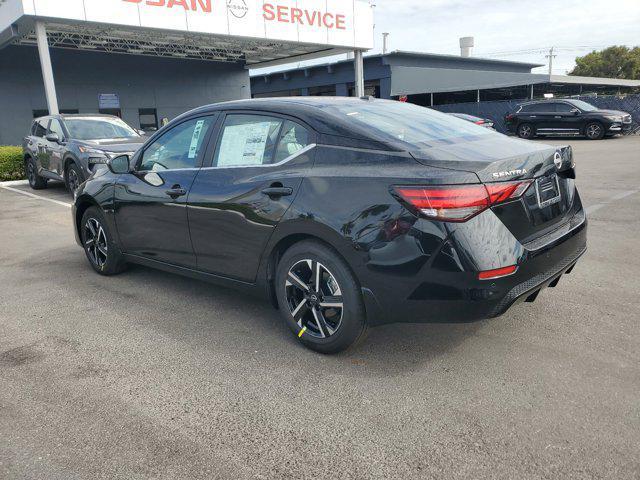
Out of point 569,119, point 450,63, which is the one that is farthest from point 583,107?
point 450,63

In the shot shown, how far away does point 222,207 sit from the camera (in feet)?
12.5

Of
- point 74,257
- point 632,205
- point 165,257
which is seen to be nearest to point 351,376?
point 165,257

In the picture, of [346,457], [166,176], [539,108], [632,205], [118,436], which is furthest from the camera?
[539,108]

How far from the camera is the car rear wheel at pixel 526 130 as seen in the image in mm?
22797

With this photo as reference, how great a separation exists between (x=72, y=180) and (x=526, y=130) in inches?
744

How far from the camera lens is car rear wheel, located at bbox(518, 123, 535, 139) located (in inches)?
898

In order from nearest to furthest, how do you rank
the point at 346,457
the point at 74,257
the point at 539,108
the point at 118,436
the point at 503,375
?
the point at 346,457, the point at 118,436, the point at 503,375, the point at 74,257, the point at 539,108

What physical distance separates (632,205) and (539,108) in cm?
1618

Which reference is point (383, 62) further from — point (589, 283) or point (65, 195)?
point (589, 283)

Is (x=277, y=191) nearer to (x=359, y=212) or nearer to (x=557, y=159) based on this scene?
(x=359, y=212)

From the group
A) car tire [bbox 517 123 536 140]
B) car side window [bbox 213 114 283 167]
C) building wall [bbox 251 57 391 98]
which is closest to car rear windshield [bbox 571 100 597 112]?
car tire [bbox 517 123 536 140]

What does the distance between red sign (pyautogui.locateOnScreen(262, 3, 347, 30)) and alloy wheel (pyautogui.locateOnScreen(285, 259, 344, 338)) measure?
1902 centimetres

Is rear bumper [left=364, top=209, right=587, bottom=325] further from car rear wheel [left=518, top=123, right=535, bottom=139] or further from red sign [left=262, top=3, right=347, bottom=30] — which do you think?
car rear wheel [left=518, top=123, right=535, bottom=139]

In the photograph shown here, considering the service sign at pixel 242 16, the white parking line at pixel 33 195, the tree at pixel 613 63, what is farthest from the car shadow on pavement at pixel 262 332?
the tree at pixel 613 63
